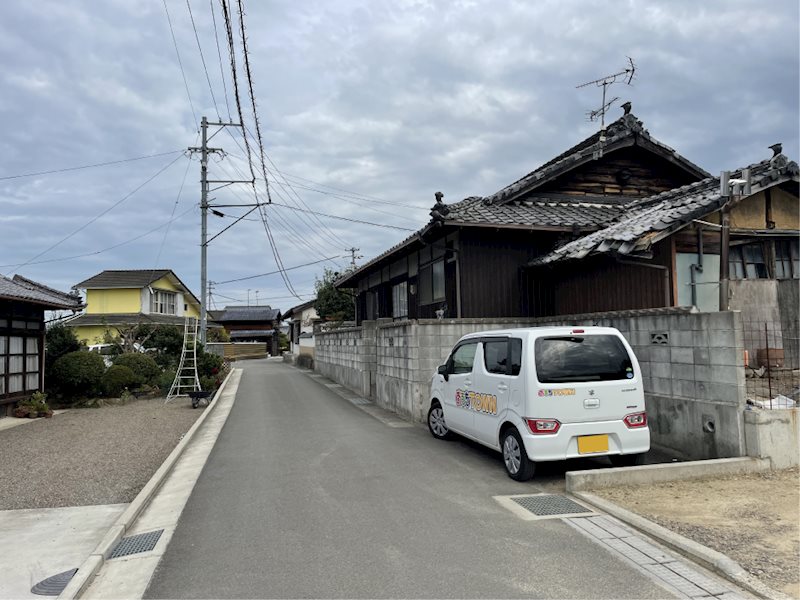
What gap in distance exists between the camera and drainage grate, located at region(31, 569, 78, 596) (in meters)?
4.07

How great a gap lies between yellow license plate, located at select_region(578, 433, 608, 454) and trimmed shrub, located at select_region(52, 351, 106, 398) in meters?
14.7

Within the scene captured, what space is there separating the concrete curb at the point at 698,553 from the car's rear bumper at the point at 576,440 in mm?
777

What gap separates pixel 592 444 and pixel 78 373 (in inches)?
586

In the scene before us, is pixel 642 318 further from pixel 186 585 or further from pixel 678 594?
pixel 186 585

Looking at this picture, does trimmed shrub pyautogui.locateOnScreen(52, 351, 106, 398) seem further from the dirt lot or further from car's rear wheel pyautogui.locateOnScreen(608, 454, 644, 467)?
the dirt lot

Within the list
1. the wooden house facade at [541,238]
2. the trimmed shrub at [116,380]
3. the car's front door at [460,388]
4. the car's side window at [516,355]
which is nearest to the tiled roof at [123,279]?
the trimmed shrub at [116,380]

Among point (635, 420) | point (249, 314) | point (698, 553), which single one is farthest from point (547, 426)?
point (249, 314)

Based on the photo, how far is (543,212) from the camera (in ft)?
41.2

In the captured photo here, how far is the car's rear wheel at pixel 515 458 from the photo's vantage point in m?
6.25

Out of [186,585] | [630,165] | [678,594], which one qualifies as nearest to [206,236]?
[630,165]

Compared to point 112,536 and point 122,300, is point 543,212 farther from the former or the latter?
point 122,300

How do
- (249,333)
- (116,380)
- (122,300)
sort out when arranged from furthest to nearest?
(249,333), (122,300), (116,380)

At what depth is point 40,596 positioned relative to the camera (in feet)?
13.1

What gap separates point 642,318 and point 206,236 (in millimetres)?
21366
